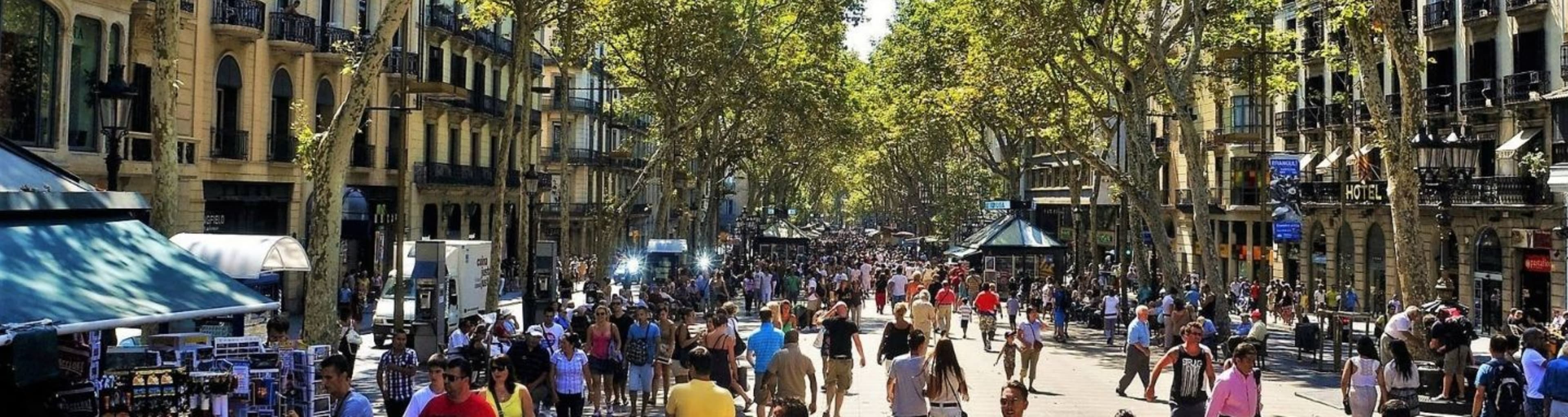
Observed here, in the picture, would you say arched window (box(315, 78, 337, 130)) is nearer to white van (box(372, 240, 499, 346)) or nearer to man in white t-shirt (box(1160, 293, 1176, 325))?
white van (box(372, 240, 499, 346))

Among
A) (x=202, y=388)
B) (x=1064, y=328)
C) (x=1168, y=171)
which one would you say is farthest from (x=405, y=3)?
(x=1168, y=171)

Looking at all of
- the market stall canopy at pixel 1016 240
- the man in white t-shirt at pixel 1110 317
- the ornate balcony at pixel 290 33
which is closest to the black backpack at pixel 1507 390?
the man in white t-shirt at pixel 1110 317

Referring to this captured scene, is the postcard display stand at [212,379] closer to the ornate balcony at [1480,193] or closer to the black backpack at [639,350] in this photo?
the black backpack at [639,350]

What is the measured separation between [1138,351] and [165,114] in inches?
447

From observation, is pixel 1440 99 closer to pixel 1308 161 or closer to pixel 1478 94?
pixel 1478 94

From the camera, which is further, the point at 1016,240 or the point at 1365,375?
the point at 1016,240

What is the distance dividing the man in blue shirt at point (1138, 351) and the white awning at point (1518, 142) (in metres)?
17.3

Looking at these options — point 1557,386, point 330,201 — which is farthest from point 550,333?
point 1557,386

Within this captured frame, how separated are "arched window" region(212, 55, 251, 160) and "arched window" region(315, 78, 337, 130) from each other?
343cm

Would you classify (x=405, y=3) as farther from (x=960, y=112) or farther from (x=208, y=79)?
(x=960, y=112)

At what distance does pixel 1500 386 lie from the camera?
1176cm

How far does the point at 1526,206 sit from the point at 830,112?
18989mm

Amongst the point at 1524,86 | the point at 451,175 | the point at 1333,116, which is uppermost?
the point at 1333,116

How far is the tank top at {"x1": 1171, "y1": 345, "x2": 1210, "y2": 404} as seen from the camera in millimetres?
11391
